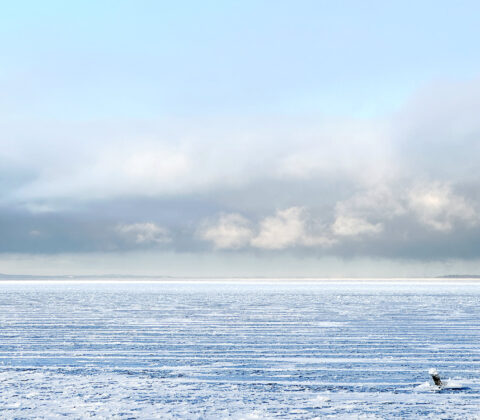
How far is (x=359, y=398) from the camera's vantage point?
15.3 m

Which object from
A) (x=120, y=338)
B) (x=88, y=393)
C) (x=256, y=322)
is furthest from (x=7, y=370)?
(x=256, y=322)

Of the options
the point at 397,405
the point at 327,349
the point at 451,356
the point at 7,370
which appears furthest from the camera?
the point at 327,349

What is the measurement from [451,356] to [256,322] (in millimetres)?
17103

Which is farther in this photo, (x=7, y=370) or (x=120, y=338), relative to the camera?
(x=120, y=338)

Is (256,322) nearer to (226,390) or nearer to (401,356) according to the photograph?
(401,356)

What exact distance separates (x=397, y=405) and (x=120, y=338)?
653 inches

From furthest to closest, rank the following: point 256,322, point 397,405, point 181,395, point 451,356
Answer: point 256,322 → point 451,356 → point 181,395 → point 397,405

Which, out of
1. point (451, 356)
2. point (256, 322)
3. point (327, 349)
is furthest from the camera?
point (256, 322)

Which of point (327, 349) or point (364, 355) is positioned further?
point (327, 349)

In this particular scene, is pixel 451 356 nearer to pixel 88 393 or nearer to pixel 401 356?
pixel 401 356

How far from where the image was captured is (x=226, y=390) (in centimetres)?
1628

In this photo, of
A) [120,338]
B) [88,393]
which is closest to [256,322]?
[120,338]

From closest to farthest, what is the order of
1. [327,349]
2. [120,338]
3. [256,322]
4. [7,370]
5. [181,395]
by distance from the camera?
[181,395] → [7,370] → [327,349] → [120,338] → [256,322]

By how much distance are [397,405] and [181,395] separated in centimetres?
524
